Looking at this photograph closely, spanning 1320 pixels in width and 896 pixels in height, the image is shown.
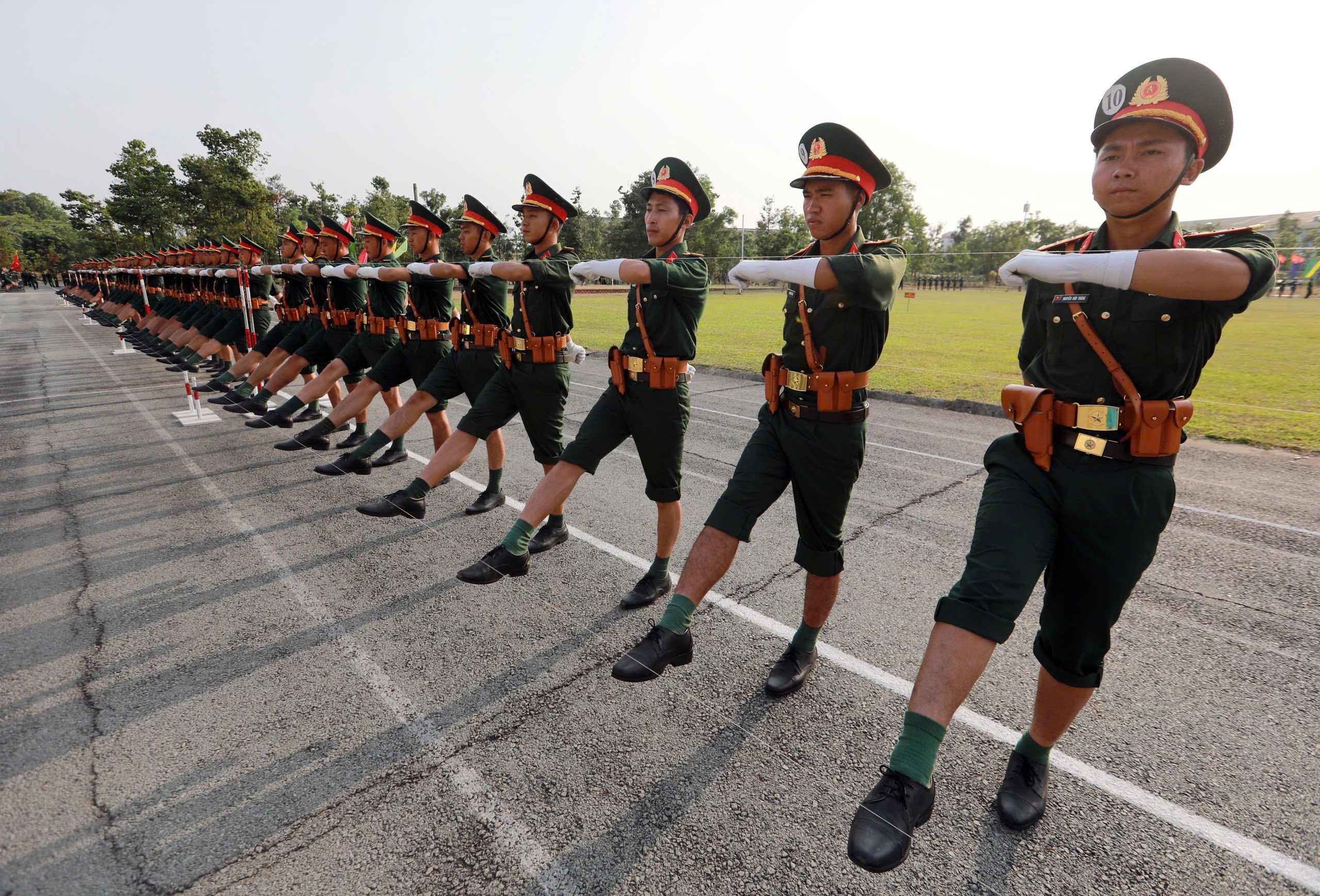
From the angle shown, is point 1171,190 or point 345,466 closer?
point 1171,190

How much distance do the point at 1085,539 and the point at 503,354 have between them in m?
3.65

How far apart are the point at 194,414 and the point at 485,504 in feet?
20.4

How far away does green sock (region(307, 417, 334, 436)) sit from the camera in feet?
18.9

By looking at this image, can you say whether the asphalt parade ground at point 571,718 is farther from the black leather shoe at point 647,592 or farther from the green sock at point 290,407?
the green sock at point 290,407

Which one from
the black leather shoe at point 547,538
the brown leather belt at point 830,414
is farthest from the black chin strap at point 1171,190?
the black leather shoe at point 547,538

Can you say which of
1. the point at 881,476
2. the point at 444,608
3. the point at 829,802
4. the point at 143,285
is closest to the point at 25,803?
the point at 444,608

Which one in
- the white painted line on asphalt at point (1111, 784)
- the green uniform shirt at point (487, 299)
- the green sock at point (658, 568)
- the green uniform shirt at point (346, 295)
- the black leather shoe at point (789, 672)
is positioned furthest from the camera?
the green uniform shirt at point (346, 295)

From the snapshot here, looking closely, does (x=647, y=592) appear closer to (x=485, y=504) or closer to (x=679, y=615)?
(x=679, y=615)

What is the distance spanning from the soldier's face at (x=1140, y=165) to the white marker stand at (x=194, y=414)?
995cm

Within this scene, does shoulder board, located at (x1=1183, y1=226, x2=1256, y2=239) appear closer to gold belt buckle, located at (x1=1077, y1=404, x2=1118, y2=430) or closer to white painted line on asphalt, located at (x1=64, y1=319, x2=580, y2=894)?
gold belt buckle, located at (x1=1077, y1=404, x2=1118, y2=430)

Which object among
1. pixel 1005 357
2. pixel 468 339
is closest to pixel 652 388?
pixel 468 339

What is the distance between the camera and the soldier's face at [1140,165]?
6.13 feet

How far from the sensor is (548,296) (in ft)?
14.5

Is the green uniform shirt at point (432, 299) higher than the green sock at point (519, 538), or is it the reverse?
the green uniform shirt at point (432, 299)
